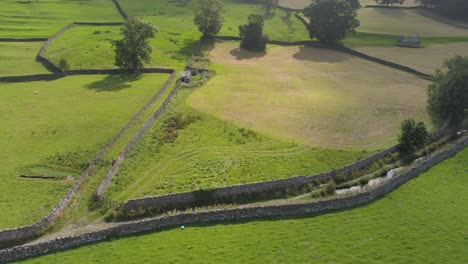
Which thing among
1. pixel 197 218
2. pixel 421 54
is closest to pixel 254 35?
pixel 421 54

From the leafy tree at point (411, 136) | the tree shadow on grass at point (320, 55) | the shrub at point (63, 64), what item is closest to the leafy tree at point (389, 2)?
the tree shadow on grass at point (320, 55)

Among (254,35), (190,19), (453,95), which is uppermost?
(190,19)

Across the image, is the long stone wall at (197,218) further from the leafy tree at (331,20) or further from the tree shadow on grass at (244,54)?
the leafy tree at (331,20)

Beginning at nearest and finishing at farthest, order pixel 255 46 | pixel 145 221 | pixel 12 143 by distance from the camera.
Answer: pixel 145 221 < pixel 12 143 < pixel 255 46

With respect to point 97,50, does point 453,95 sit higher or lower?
lower

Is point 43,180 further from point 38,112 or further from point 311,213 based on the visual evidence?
point 311,213

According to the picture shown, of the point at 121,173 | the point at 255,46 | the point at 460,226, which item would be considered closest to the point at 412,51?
the point at 255,46

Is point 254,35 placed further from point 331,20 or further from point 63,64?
point 63,64
